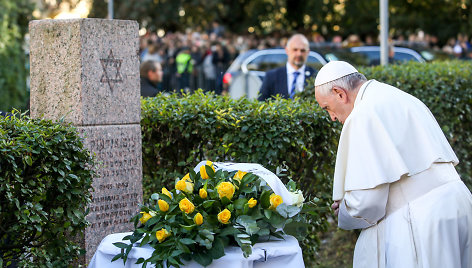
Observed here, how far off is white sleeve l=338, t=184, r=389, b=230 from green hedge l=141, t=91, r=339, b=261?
1770 millimetres

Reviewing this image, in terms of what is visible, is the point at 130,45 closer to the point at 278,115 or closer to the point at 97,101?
the point at 97,101

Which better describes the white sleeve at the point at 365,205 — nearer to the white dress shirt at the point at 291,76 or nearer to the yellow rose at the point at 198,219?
the yellow rose at the point at 198,219

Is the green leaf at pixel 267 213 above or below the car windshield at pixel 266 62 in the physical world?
below

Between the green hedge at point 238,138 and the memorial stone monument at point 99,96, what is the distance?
0.47m

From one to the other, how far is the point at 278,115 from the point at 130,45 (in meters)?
A: 1.26

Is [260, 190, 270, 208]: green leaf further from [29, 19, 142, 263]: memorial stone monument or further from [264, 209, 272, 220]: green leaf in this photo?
[29, 19, 142, 263]: memorial stone monument

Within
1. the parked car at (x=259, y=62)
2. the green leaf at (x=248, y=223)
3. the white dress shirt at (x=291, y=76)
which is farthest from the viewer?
the parked car at (x=259, y=62)

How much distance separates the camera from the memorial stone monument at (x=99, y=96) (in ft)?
18.1

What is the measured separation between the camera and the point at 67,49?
5.54 meters

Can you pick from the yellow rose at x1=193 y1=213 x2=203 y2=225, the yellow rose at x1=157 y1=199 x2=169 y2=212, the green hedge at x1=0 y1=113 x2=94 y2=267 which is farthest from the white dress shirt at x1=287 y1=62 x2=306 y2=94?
the yellow rose at x1=193 y1=213 x2=203 y2=225

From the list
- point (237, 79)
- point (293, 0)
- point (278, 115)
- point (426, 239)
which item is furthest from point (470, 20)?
point (426, 239)

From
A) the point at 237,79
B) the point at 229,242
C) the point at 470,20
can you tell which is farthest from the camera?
the point at 470,20

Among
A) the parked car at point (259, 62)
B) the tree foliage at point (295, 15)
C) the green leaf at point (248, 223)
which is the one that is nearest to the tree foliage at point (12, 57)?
the parked car at point (259, 62)

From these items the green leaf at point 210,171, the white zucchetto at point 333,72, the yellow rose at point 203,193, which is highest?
the white zucchetto at point 333,72
